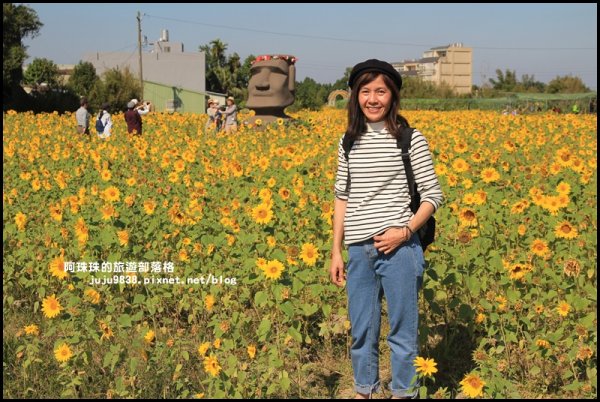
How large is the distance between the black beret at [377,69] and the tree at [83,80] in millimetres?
32253

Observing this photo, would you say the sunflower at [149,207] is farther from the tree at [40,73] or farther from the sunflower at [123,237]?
the tree at [40,73]

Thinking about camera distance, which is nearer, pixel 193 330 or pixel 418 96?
pixel 193 330

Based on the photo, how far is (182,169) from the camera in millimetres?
6117

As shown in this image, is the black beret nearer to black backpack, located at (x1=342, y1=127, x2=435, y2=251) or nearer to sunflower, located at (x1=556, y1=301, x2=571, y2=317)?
black backpack, located at (x1=342, y1=127, x2=435, y2=251)

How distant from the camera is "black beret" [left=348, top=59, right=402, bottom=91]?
2602 millimetres

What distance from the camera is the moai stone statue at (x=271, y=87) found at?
15969 millimetres

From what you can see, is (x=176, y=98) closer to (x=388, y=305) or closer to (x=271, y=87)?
(x=271, y=87)

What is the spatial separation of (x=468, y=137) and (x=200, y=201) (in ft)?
24.6

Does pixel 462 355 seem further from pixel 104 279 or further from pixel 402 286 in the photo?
pixel 104 279

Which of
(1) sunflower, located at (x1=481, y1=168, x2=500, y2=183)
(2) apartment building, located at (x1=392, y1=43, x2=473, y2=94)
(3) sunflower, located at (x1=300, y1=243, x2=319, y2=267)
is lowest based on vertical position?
(3) sunflower, located at (x1=300, y1=243, x2=319, y2=267)

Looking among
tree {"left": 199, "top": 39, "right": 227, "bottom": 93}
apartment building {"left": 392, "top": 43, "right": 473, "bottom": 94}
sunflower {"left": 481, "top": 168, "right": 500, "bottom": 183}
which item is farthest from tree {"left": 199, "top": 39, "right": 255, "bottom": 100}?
sunflower {"left": 481, "top": 168, "right": 500, "bottom": 183}

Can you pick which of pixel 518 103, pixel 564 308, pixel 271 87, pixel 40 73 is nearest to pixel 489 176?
pixel 564 308

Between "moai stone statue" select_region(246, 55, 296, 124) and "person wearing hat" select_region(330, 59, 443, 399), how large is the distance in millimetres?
13036

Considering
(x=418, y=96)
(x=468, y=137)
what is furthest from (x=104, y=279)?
(x=418, y=96)
